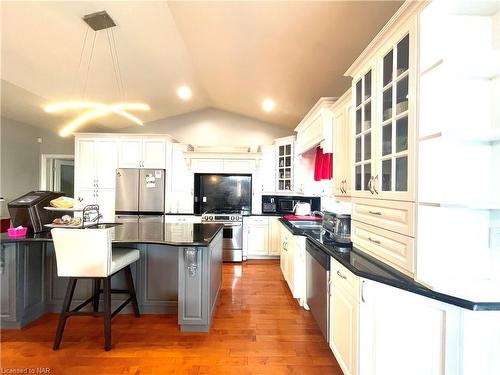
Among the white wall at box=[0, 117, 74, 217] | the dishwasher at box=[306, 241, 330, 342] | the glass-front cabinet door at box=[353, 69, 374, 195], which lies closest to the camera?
the glass-front cabinet door at box=[353, 69, 374, 195]

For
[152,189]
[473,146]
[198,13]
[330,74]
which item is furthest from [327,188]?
[152,189]

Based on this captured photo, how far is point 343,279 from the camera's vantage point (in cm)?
166

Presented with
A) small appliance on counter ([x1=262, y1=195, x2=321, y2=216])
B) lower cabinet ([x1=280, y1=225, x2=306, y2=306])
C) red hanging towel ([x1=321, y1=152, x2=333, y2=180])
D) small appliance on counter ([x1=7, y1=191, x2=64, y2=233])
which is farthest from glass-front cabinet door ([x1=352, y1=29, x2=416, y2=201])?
small appliance on counter ([x1=262, y1=195, x2=321, y2=216])

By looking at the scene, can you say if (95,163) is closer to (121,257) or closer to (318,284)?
(121,257)

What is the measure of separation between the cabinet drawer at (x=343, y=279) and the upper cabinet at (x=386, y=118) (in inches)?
20.2

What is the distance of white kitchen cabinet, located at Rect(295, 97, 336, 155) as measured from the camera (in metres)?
2.59

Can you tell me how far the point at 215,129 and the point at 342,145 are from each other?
3751 millimetres

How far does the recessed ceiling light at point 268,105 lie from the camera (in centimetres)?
423

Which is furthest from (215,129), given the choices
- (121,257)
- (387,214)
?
(387,214)

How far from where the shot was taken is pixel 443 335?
44.4 inches

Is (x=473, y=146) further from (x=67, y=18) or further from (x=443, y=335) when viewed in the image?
(x=67, y=18)

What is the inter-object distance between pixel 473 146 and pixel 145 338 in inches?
105

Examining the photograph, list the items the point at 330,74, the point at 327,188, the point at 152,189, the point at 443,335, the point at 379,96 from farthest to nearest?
the point at 152,189 < the point at 327,188 < the point at 330,74 < the point at 379,96 < the point at 443,335

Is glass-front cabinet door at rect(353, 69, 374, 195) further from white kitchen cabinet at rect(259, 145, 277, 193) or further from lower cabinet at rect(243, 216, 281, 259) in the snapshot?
white kitchen cabinet at rect(259, 145, 277, 193)
